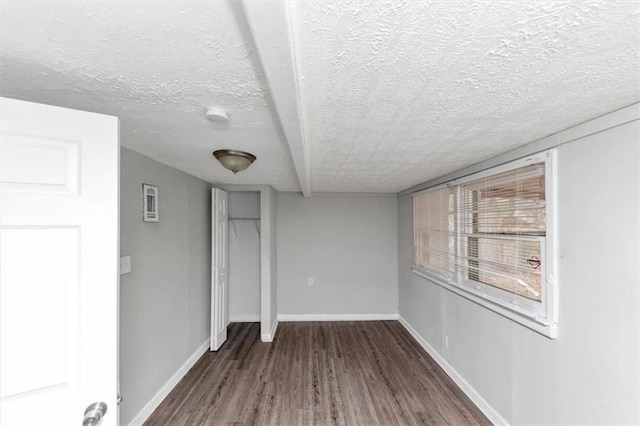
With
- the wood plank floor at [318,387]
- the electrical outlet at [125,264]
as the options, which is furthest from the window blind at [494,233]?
the electrical outlet at [125,264]

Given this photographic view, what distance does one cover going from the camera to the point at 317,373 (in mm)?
2941

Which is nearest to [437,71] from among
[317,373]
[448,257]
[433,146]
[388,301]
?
[433,146]

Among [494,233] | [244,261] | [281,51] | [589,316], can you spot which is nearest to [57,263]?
[281,51]

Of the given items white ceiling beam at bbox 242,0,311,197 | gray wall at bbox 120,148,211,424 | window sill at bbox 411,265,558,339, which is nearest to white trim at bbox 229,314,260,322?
gray wall at bbox 120,148,211,424

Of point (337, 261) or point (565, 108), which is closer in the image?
point (565, 108)

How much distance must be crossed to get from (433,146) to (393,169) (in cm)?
78

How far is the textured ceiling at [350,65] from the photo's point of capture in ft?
2.30

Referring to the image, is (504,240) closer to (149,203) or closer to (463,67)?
(463,67)

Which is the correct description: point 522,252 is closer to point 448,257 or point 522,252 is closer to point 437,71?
point 448,257

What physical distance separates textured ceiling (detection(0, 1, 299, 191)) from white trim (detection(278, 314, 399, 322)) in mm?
3639

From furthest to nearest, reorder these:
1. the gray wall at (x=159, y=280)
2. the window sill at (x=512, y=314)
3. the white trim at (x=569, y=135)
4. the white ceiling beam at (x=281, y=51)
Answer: the gray wall at (x=159, y=280), the window sill at (x=512, y=314), the white trim at (x=569, y=135), the white ceiling beam at (x=281, y=51)

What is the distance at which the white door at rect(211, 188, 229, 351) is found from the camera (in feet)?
11.1

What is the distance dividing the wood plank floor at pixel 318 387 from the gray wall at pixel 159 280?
1.14ft

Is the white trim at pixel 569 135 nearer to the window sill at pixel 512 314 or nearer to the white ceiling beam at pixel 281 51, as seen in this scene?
the window sill at pixel 512 314
